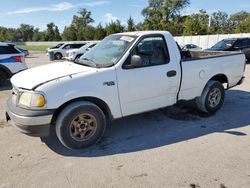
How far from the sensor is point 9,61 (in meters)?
9.02

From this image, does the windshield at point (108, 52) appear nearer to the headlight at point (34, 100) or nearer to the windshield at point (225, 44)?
the headlight at point (34, 100)

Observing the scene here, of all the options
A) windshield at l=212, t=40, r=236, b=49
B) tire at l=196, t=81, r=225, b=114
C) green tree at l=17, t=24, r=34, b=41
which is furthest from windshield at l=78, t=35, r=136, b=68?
green tree at l=17, t=24, r=34, b=41

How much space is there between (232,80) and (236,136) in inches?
74.3

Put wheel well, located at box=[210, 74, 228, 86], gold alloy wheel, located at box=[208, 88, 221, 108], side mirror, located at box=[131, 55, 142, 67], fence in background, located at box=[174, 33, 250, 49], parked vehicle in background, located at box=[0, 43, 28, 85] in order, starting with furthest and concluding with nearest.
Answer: fence in background, located at box=[174, 33, 250, 49]
parked vehicle in background, located at box=[0, 43, 28, 85]
wheel well, located at box=[210, 74, 228, 86]
gold alloy wheel, located at box=[208, 88, 221, 108]
side mirror, located at box=[131, 55, 142, 67]

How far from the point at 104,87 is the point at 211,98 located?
2779 millimetres

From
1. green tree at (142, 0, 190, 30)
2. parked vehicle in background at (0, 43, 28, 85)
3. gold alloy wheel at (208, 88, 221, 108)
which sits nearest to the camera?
gold alloy wheel at (208, 88, 221, 108)

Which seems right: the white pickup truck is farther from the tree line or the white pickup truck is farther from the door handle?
the tree line

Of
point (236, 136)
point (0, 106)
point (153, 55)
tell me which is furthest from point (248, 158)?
point (0, 106)

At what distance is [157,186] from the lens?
9.93 ft

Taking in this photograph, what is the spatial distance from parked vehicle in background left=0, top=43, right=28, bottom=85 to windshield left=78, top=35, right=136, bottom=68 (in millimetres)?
5319

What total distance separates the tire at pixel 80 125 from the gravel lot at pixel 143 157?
→ 6.3 inches

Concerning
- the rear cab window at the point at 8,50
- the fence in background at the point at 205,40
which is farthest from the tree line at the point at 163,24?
the rear cab window at the point at 8,50

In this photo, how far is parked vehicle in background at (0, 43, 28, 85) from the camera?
8.95 metres

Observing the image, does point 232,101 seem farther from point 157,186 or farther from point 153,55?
point 157,186
